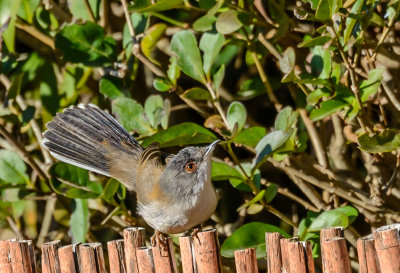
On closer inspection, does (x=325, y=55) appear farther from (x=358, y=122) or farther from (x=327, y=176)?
(x=327, y=176)

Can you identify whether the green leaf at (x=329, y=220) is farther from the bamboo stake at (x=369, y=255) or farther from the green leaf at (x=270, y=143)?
the bamboo stake at (x=369, y=255)

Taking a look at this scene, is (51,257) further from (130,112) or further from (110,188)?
(130,112)

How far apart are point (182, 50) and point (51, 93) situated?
1.16m

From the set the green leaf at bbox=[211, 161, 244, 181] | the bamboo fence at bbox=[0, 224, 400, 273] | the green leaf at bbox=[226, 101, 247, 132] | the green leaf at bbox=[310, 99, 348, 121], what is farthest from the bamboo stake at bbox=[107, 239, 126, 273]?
the green leaf at bbox=[310, 99, 348, 121]

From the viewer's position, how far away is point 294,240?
2.34m

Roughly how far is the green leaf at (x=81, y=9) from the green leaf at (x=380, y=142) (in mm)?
1636

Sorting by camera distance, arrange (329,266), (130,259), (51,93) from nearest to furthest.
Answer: (329,266) → (130,259) → (51,93)

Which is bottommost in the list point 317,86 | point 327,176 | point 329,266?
point 329,266

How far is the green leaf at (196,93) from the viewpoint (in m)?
3.21

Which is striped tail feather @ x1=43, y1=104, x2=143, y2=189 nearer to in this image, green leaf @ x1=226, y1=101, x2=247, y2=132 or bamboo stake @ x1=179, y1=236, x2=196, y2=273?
green leaf @ x1=226, y1=101, x2=247, y2=132

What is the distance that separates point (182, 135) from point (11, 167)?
1.12 metres

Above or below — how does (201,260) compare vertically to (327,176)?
below

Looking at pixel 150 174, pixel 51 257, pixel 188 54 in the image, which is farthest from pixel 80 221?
pixel 188 54

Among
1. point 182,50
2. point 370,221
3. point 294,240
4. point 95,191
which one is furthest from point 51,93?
point 294,240
